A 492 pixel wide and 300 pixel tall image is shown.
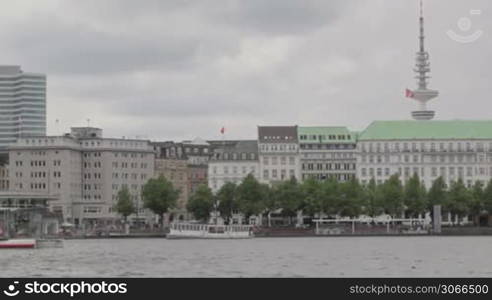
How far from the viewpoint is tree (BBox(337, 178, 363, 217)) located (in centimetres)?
16900

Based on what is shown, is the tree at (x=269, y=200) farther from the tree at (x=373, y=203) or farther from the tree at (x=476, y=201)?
the tree at (x=476, y=201)

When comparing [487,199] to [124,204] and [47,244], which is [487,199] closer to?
[124,204]

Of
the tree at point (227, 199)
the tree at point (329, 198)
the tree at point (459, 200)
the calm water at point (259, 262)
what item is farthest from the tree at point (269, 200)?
the calm water at point (259, 262)

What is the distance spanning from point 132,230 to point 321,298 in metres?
129

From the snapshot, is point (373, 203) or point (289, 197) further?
point (373, 203)

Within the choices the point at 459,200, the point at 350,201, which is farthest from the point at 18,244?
the point at 459,200

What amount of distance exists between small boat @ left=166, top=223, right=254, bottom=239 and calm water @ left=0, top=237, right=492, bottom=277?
4467cm

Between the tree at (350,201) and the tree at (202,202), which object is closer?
the tree at (350,201)

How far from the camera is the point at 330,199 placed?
169000mm

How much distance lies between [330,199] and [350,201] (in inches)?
101

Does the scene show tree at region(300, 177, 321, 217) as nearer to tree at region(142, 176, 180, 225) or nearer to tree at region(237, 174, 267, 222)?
tree at region(237, 174, 267, 222)

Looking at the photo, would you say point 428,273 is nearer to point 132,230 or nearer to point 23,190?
point 132,230

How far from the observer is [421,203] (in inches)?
6747

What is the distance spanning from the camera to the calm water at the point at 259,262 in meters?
75.3
